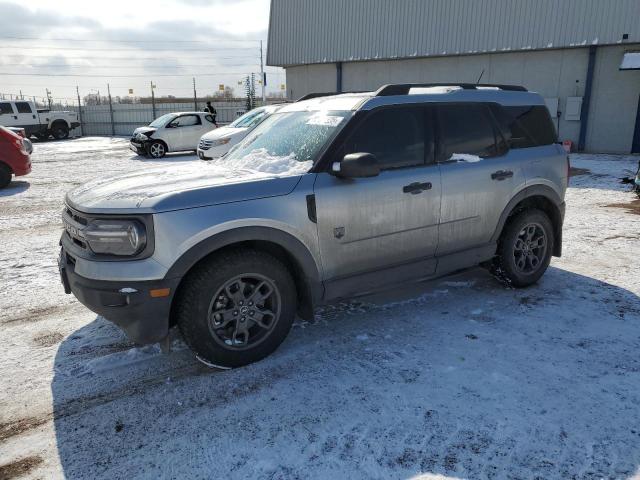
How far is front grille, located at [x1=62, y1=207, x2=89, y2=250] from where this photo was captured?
3.27 metres

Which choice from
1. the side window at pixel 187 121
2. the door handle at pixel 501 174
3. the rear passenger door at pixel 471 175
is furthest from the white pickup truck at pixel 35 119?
the door handle at pixel 501 174

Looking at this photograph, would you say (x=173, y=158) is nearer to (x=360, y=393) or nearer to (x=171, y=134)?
(x=171, y=134)

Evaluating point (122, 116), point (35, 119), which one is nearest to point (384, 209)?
point (35, 119)

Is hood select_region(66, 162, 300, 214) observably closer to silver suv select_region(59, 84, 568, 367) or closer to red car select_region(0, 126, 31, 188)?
silver suv select_region(59, 84, 568, 367)

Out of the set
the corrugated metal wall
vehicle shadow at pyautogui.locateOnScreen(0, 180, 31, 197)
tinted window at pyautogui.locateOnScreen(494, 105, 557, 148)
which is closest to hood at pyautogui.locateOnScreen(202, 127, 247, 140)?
vehicle shadow at pyautogui.locateOnScreen(0, 180, 31, 197)

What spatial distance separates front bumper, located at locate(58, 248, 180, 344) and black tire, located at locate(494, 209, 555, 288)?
124 inches

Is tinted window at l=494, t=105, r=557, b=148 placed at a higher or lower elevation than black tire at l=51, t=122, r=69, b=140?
higher

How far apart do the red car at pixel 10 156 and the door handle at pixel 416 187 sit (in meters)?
10.3

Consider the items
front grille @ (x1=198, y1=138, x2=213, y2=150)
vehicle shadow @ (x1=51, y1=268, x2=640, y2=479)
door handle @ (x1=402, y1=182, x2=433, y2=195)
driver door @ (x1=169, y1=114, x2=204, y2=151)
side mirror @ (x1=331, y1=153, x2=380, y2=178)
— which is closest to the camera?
vehicle shadow @ (x1=51, y1=268, x2=640, y2=479)

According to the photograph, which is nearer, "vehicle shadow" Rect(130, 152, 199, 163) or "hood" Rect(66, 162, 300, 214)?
"hood" Rect(66, 162, 300, 214)

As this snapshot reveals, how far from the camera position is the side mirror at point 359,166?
3.46 meters

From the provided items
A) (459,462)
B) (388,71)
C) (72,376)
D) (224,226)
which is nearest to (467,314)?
(459,462)

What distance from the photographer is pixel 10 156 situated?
430 inches

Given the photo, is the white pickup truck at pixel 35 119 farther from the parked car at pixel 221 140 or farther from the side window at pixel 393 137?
the side window at pixel 393 137
